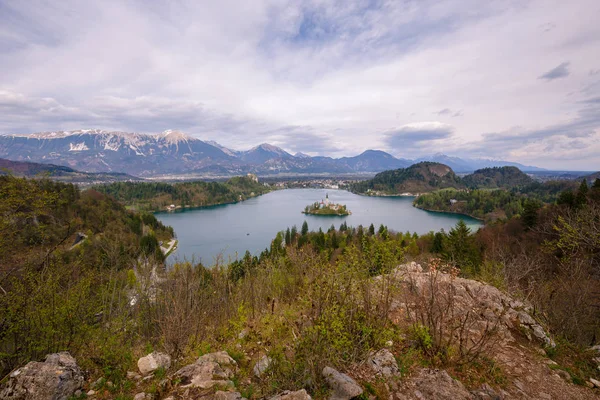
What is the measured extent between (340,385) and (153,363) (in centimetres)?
385

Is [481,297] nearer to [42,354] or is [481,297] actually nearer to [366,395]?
[366,395]

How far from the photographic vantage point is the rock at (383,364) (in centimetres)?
489

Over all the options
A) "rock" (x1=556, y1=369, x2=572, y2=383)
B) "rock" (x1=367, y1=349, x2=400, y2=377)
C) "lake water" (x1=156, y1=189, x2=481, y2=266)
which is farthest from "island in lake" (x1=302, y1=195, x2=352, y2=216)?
"rock" (x1=367, y1=349, x2=400, y2=377)

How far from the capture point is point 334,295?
4863 mm

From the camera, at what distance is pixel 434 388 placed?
4625mm

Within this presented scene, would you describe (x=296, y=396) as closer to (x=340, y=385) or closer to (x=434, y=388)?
(x=340, y=385)

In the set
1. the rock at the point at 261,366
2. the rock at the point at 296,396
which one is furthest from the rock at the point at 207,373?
the rock at the point at 296,396

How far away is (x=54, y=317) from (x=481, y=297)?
11.5m

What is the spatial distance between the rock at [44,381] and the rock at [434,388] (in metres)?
5.51

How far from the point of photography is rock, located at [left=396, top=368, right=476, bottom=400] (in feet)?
14.7

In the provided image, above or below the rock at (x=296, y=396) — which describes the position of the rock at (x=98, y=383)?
below

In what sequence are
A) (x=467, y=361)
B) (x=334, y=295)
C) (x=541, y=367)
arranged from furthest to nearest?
(x=541, y=367) → (x=467, y=361) → (x=334, y=295)

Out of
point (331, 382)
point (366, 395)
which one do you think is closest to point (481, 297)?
point (366, 395)

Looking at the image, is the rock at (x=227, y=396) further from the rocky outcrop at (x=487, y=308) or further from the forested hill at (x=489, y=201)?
the forested hill at (x=489, y=201)
